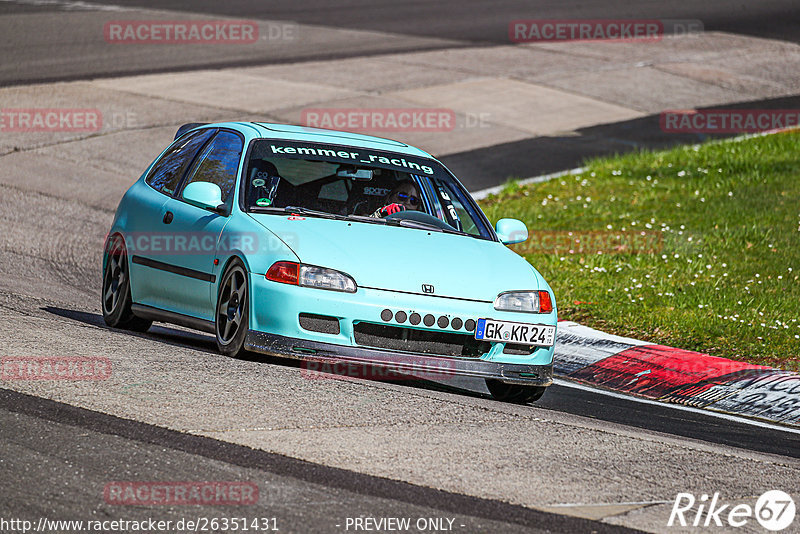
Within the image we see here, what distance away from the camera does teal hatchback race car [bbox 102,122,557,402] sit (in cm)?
723

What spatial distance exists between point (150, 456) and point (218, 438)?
1.36ft

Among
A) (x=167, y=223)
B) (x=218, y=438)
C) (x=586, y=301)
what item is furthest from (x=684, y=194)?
(x=218, y=438)

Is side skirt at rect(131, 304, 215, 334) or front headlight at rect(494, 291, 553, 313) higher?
front headlight at rect(494, 291, 553, 313)

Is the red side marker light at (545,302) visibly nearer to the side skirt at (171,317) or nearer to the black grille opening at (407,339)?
the black grille opening at (407,339)

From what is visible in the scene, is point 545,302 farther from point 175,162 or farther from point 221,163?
point 175,162

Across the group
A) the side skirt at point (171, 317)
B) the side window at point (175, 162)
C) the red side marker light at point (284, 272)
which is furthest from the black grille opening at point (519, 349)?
the side window at point (175, 162)

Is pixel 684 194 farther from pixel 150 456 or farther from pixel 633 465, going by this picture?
pixel 150 456

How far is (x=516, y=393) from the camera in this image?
26.3ft

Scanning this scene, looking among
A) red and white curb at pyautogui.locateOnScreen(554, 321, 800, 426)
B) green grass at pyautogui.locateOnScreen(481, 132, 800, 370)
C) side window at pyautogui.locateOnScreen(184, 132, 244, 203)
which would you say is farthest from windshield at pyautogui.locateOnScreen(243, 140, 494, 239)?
green grass at pyautogui.locateOnScreen(481, 132, 800, 370)

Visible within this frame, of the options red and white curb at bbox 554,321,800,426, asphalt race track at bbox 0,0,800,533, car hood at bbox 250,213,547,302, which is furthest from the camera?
red and white curb at bbox 554,321,800,426

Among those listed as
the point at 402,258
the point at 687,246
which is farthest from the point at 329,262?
the point at 687,246

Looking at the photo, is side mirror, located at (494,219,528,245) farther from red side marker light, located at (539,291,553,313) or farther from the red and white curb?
the red and white curb

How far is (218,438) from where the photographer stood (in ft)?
18.6

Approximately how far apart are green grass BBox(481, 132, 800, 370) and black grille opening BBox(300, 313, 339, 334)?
154 inches
